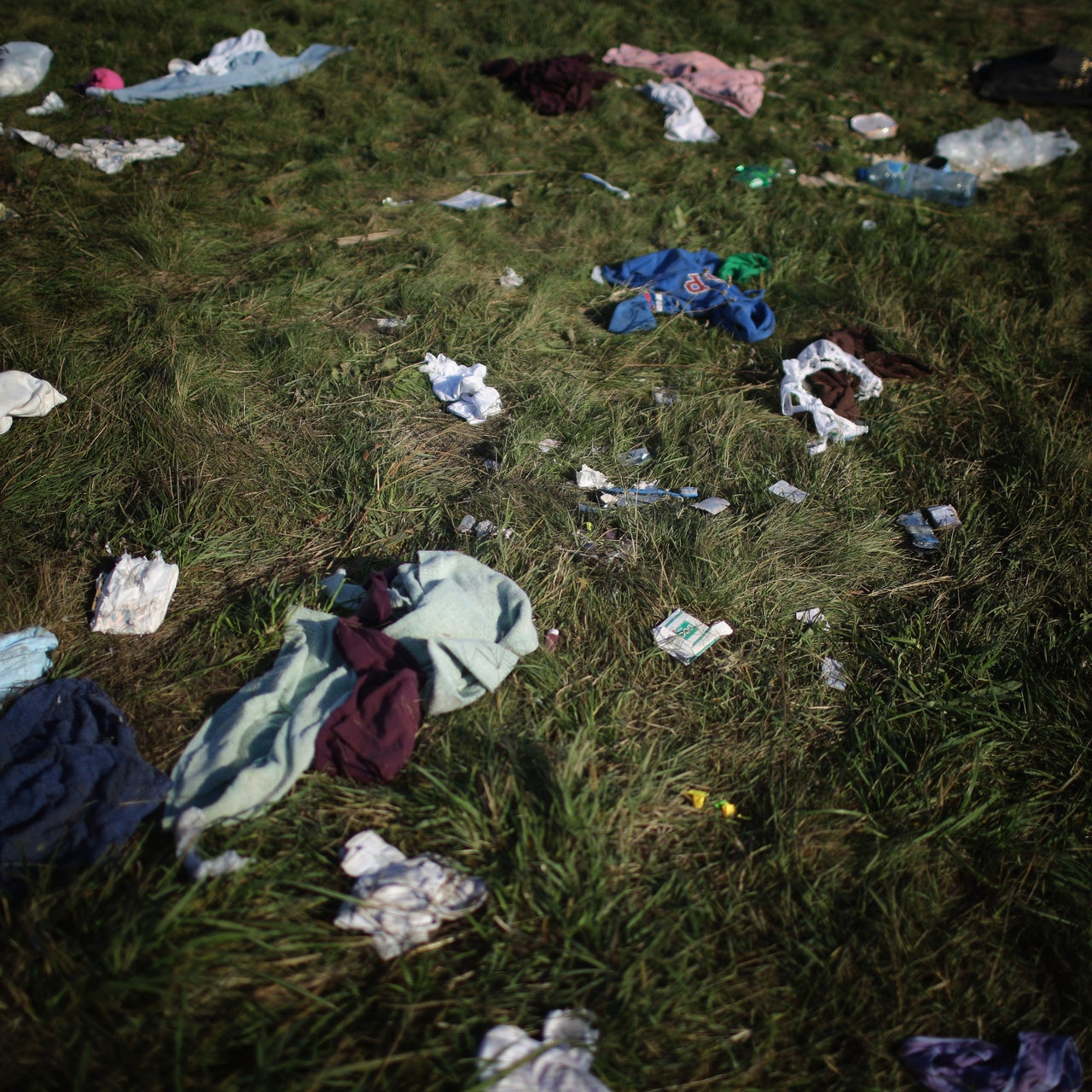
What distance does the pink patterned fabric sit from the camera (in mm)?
5969

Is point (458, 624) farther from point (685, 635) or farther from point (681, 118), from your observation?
point (681, 118)

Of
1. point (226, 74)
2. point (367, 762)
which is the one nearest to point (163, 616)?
point (367, 762)

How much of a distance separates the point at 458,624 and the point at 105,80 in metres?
5.20

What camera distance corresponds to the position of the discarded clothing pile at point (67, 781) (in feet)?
5.93

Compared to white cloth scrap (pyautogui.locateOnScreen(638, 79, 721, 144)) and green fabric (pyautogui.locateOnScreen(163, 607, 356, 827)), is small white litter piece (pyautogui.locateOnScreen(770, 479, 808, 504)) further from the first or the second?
white cloth scrap (pyautogui.locateOnScreen(638, 79, 721, 144))

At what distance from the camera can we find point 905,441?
136 inches

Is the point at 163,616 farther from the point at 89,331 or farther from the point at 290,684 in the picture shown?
the point at 89,331

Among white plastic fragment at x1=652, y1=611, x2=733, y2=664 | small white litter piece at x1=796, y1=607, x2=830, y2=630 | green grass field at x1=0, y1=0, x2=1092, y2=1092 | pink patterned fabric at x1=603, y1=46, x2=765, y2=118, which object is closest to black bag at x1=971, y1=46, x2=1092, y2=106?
green grass field at x1=0, y1=0, x2=1092, y2=1092

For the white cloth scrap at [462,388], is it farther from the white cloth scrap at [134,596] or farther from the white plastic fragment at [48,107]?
the white plastic fragment at [48,107]

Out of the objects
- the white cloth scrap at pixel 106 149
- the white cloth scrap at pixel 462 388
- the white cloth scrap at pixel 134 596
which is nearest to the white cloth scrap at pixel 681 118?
the white cloth scrap at pixel 462 388

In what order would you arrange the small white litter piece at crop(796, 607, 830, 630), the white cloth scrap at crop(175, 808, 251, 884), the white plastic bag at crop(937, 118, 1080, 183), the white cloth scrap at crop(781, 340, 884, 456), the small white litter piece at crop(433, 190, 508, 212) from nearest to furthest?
the white cloth scrap at crop(175, 808, 251, 884) < the small white litter piece at crop(796, 607, 830, 630) < the white cloth scrap at crop(781, 340, 884, 456) < the small white litter piece at crop(433, 190, 508, 212) < the white plastic bag at crop(937, 118, 1080, 183)

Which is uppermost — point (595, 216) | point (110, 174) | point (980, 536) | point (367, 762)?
point (110, 174)

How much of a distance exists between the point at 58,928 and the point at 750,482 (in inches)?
106

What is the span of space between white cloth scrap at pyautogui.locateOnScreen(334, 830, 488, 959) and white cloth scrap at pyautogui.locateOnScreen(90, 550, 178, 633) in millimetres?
1063
